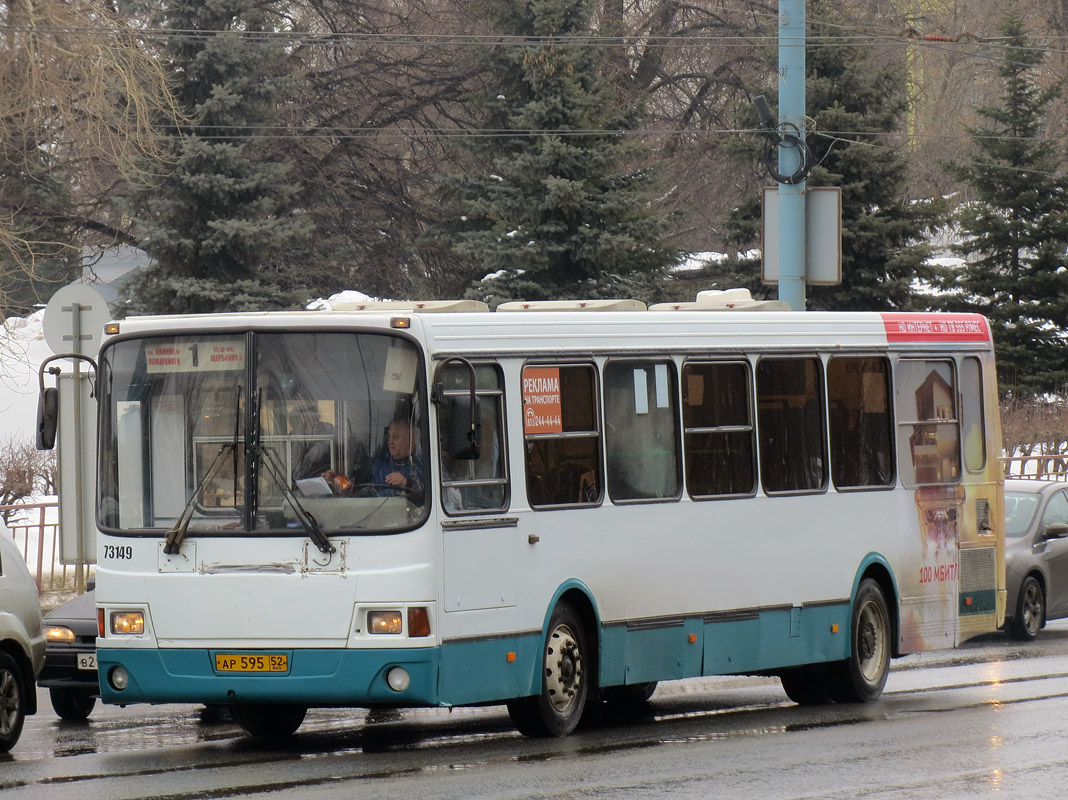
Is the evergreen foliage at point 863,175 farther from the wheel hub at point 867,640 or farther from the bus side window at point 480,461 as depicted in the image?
the bus side window at point 480,461

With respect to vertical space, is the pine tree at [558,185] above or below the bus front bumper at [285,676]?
above

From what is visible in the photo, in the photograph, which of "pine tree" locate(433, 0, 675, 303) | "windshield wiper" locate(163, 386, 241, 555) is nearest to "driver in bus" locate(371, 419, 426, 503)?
"windshield wiper" locate(163, 386, 241, 555)

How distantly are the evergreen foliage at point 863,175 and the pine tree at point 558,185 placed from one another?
437cm

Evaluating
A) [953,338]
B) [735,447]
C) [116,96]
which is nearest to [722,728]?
[735,447]

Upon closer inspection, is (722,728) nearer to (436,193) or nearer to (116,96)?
(116,96)

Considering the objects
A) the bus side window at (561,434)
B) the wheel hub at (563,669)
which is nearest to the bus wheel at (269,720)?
the wheel hub at (563,669)

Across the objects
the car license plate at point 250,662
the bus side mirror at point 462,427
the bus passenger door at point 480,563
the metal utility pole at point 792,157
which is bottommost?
the car license plate at point 250,662

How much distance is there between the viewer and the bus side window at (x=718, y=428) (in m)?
11.2

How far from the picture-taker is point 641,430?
430 inches

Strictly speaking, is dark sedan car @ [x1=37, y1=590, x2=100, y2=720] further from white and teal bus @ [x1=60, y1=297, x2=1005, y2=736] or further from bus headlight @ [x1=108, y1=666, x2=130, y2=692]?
bus headlight @ [x1=108, y1=666, x2=130, y2=692]

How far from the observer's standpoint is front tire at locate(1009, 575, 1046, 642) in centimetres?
1705

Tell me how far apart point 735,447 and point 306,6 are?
28.0m

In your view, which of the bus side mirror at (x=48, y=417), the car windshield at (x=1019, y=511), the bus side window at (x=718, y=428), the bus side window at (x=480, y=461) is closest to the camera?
the bus side window at (x=480, y=461)

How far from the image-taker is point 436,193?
105 feet
